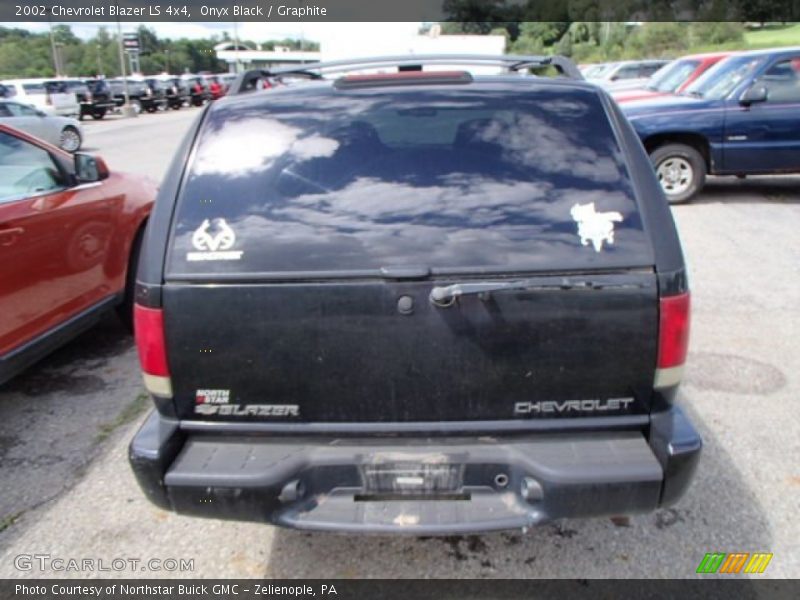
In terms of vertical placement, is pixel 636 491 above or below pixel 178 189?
below

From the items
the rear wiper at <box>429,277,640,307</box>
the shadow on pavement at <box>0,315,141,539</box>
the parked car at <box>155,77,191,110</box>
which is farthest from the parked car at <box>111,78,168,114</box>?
the rear wiper at <box>429,277,640,307</box>

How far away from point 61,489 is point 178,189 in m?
1.72

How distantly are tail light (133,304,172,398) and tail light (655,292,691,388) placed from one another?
5.31ft

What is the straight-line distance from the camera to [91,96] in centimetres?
2797

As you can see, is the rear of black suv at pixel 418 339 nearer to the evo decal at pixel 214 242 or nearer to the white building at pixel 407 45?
the evo decal at pixel 214 242

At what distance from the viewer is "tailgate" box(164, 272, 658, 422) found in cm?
203

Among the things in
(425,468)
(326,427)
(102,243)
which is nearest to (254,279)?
(326,427)

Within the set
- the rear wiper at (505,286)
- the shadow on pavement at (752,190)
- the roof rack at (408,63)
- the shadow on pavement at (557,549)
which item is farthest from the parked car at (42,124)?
the rear wiper at (505,286)

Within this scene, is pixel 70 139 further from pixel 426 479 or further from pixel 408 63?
pixel 426 479

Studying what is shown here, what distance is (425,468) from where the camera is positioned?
6.84ft

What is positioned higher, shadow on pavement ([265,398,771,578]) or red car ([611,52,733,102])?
red car ([611,52,733,102])

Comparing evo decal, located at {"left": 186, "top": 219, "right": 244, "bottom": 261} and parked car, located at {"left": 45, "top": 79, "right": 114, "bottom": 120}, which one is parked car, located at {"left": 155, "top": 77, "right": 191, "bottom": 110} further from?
evo decal, located at {"left": 186, "top": 219, "right": 244, "bottom": 261}

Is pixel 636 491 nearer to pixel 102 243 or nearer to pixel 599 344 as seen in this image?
pixel 599 344

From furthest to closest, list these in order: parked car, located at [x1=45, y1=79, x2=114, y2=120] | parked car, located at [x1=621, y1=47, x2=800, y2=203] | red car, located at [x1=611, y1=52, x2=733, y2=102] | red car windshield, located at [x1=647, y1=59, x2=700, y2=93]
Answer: parked car, located at [x1=45, y1=79, x2=114, y2=120]
red car windshield, located at [x1=647, y1=59, x2=700, y2=93]
red car, located at [x1=611, y1=52, x2=733, y2=102]
parked car, located at [x1=621, y1=47, x2=800, y2=203]
